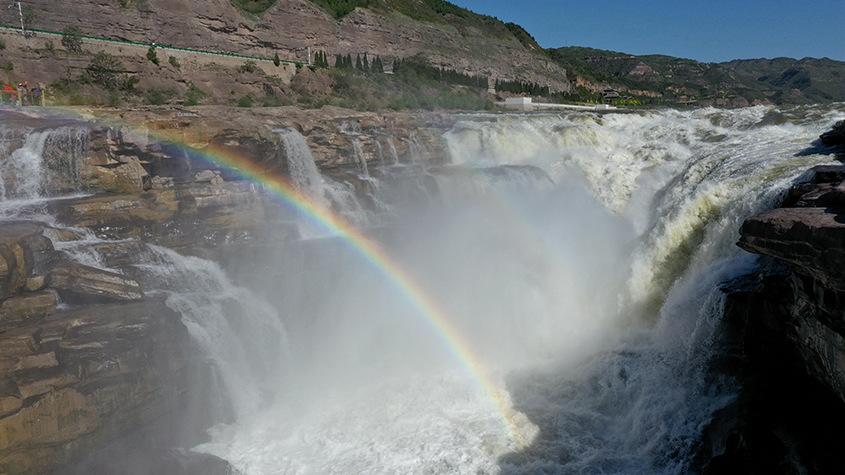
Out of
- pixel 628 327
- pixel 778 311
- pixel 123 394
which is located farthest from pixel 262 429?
pixel 778 311

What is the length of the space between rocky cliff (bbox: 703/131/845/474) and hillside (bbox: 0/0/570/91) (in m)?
33.8

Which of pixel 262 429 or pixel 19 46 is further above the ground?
pixel 19 46

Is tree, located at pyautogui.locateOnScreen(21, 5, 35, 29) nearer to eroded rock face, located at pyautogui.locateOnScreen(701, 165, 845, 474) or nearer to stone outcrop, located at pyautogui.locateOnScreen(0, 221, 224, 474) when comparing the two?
stone outcrop, located at pyautogui.locateOnScreen(0, 221, 224, 474)

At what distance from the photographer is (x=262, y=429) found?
886 cm

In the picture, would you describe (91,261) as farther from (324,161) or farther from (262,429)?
(324,161)

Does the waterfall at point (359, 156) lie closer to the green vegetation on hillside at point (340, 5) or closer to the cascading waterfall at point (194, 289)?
the cascading waterfall at point (194, 289)

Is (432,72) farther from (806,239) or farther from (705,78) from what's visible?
(705,78)

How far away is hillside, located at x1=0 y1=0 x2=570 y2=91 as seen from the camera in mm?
30406

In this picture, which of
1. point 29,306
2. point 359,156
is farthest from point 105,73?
point 29,306

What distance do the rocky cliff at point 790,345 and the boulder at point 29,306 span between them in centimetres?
921

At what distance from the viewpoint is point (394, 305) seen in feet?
40.7

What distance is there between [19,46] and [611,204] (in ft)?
81.9

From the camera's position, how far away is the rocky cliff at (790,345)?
506cm

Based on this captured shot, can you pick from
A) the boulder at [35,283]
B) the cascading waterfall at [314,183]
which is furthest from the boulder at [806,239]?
the cascading waterfall at [314,183]
